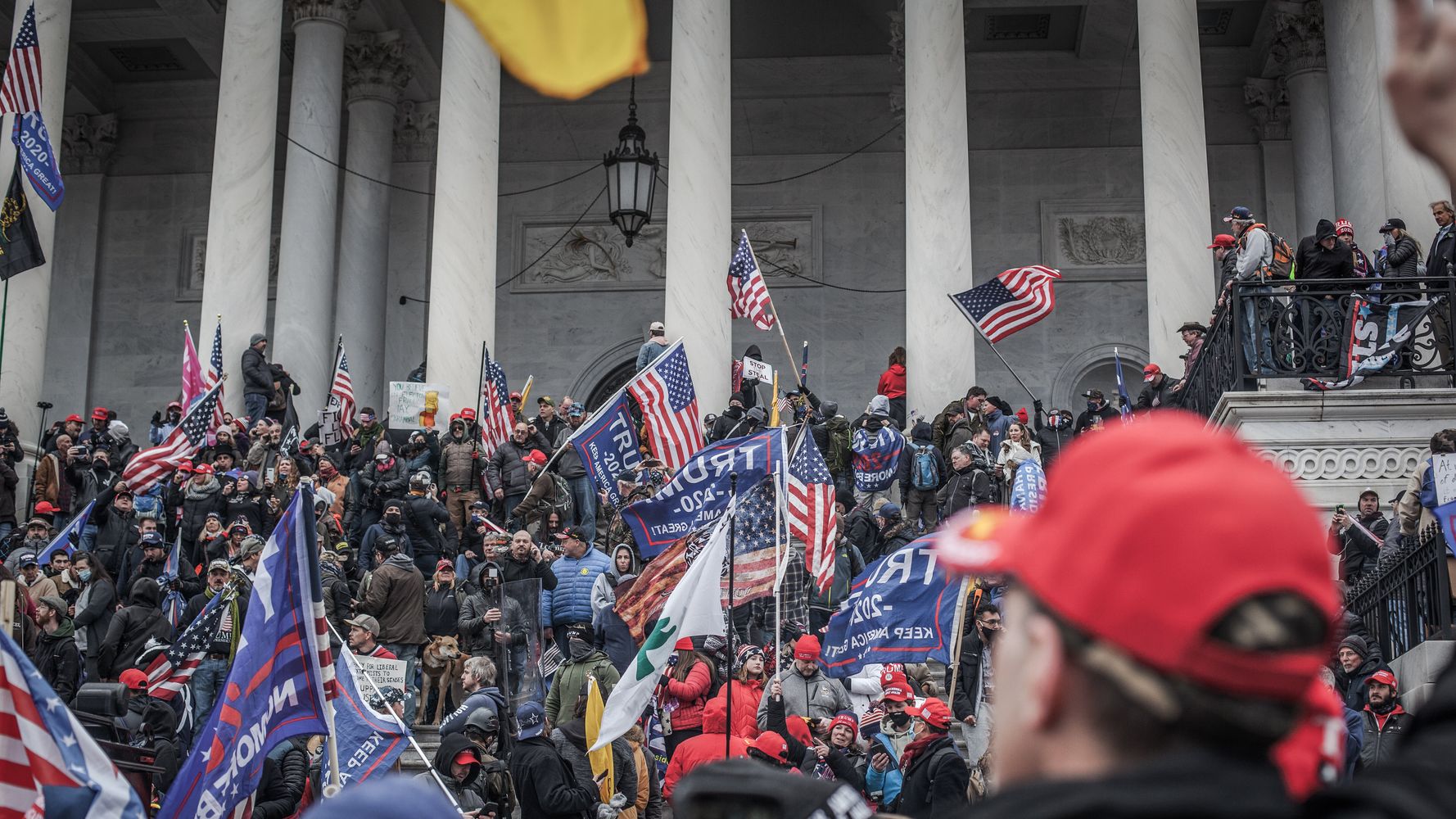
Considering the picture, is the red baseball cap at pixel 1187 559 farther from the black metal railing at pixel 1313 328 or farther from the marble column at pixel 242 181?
the marble column at pixel 242 181

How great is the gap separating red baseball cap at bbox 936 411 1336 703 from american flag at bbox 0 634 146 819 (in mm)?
4697

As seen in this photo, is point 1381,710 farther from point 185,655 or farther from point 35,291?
point 35,291

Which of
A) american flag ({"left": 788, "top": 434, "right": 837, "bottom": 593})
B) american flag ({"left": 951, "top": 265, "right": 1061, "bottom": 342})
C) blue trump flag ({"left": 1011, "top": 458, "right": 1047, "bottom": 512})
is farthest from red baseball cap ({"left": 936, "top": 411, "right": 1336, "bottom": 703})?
american flag ({"left": 951, "top": 265, "right": 1061, "bottom": 342})

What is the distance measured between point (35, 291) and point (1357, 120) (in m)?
18.9

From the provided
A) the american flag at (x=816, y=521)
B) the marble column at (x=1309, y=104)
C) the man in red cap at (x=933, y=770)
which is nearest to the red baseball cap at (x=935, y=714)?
the man in red cap at (x=933, y=770)

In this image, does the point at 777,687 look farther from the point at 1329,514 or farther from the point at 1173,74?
the point at 1173,74

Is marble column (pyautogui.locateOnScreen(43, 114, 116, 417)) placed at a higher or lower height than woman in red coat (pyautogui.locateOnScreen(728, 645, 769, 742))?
higher

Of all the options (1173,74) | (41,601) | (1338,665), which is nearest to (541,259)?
(1173,74)

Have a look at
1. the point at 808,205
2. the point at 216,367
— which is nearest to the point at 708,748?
the point at 216,367

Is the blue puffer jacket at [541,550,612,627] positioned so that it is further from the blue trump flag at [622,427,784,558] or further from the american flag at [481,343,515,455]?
the american flag at [481,343,515,455]

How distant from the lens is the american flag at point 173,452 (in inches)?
798

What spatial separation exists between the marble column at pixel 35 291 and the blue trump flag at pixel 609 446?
1129cm

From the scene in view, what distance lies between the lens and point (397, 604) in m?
15.9

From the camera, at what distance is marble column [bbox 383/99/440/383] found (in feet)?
112
